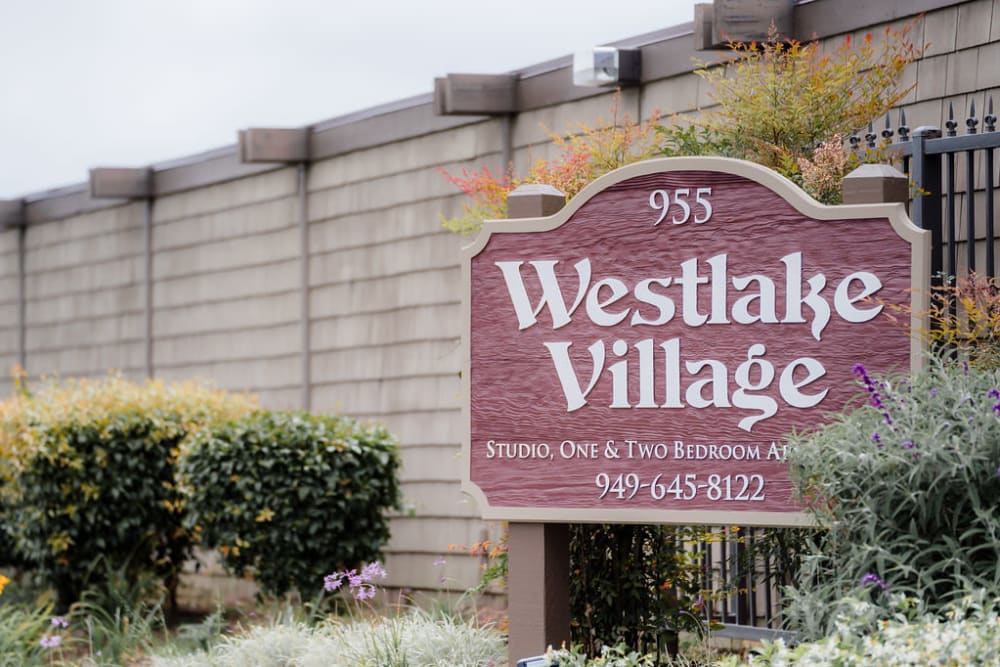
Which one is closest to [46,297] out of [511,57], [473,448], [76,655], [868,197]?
[76,655]

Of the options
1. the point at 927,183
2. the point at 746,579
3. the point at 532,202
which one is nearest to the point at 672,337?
the point at 532,202

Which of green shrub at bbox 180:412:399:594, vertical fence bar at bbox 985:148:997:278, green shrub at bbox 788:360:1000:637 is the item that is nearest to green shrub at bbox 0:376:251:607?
green shrub at bbox 180:412:399:594

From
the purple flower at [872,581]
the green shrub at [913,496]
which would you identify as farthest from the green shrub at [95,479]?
the purple flower at [872,581]

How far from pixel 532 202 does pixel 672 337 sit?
2.36 ft

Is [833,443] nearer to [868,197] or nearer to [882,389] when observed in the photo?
[882,389]

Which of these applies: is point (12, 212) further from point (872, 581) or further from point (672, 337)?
point (872, 581)

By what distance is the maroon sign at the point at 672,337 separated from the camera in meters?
4.43

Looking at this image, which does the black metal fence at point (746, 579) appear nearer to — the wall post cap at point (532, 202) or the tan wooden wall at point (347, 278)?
the wall post cap at point (532, 202)

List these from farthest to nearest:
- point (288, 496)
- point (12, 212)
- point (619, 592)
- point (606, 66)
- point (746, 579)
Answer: point (12, 212) < point (288, 496) < point (606, 66) < point (746, 579) < point (619, 592)

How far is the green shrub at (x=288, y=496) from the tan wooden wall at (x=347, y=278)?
620 mm

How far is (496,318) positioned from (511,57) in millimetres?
14196

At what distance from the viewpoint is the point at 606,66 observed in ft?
24.8

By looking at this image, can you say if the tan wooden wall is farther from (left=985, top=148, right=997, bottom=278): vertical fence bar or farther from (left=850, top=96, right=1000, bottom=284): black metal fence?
(left=985, top=148, right=997, bottom=278): vertical fence bar

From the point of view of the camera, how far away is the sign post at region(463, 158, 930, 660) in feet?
14.5
